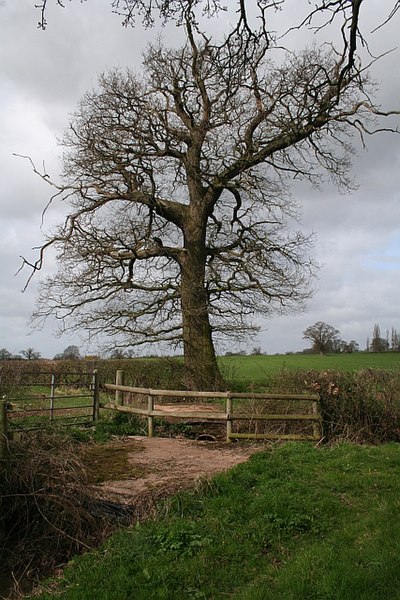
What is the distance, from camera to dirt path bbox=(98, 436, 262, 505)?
304 inches

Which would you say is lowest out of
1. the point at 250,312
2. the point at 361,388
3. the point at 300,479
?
the point at 300,479

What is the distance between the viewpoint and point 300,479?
812cm

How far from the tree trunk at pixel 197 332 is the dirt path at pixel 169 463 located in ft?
17.4

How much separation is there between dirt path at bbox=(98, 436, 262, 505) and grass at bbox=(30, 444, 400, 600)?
2.15ft

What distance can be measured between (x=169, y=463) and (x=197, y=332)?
343 inches

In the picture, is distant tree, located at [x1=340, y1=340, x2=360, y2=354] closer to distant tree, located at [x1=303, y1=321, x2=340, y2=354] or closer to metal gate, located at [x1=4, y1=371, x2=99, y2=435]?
distant tree, located at [x1=303, y1=321, x2=340, y2=354]

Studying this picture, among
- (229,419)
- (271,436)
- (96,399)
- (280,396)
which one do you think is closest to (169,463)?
(229,419)

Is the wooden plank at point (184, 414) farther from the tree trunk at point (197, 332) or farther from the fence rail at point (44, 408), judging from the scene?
the tree trunk at point (197, 332)

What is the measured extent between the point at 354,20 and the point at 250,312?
15.1 m

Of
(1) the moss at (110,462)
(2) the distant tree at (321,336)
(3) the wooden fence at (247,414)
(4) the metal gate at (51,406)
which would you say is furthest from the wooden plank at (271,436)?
(2) the distant tree at (321,336)

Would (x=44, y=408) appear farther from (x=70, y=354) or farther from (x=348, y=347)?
(x=348, y=347)

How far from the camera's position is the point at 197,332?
59.5 ft

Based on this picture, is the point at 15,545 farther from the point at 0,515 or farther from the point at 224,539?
the point at 224,539

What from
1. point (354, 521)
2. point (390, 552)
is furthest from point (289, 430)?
point (390, 552)
